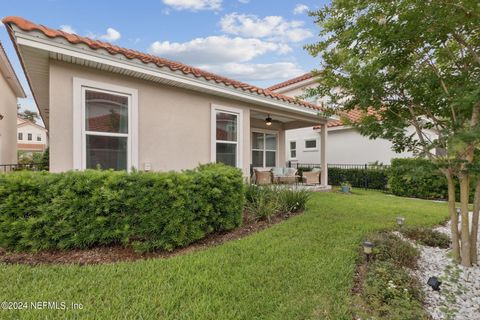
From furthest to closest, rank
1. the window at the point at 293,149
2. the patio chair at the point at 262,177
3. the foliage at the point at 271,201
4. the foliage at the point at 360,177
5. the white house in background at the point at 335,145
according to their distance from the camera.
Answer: the window at the point at 293,149, the white house in background at the point at 335,145, the foliage at the point at 360,177, the patio chair at the point at 262,177, the foliage at the point at 271,201

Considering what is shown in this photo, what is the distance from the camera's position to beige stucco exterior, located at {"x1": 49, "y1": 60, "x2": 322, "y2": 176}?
15.0 ft

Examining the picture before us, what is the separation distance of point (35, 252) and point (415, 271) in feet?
17.3

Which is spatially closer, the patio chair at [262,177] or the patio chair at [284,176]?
the patio chair at [262,177]

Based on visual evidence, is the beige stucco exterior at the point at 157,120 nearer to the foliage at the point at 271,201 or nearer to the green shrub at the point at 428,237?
the foliage at the point at 271,201

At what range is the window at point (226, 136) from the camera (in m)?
7.13

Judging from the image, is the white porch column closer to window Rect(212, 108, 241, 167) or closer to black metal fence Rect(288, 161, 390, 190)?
black metal fence Rect(288, 161, 390, 190)

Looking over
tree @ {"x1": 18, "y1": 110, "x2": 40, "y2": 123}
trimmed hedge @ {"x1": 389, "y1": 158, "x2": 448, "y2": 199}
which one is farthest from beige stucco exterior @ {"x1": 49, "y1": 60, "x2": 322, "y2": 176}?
tree @ {"x1": 18, "y1": 110, "x2": 40, "y2": 123}

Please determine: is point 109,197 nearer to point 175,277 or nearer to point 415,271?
point 175,277

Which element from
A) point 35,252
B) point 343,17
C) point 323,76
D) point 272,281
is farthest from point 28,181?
point 343,17

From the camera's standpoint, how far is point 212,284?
2.74 metres

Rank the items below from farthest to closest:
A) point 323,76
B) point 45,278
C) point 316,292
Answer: point 323,76
point 45,278
point 316,292

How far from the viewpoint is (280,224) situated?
502 cm

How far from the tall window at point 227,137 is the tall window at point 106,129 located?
2.58 meters

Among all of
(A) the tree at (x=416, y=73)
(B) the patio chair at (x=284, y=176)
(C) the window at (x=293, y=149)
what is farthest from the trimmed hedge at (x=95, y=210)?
(C) the window at (x=293, y=149)
